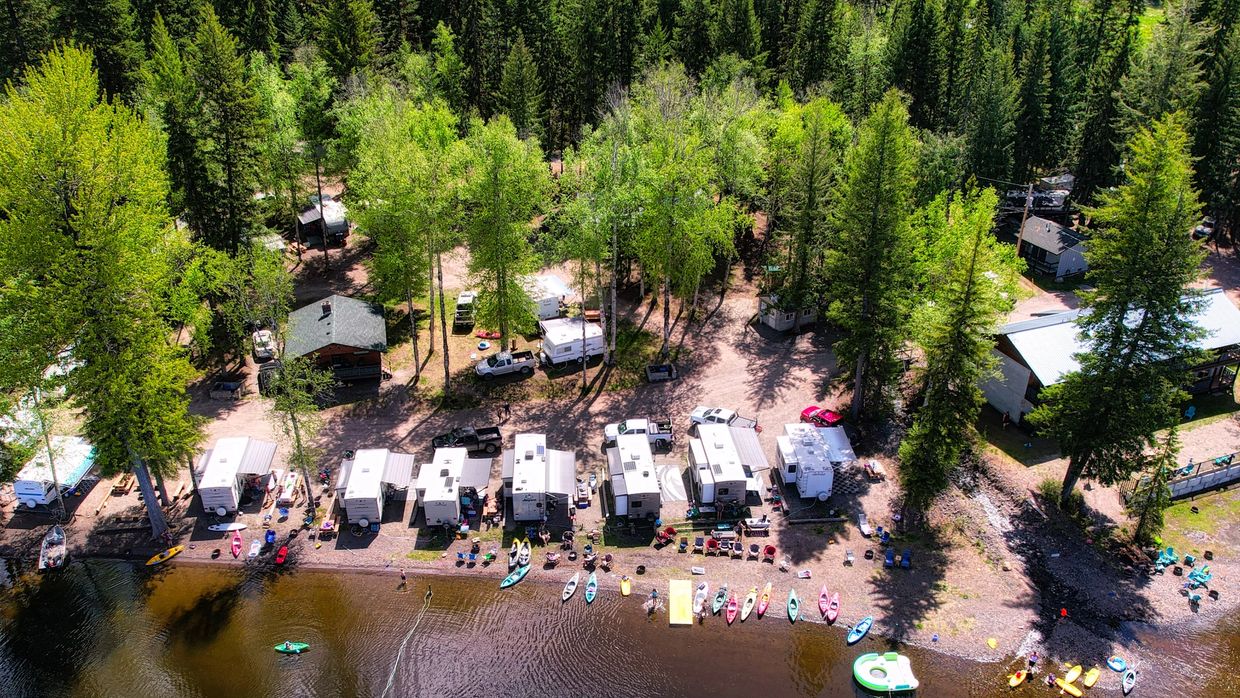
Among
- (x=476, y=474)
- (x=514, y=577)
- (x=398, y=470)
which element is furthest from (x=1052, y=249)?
(x=398, y=470)

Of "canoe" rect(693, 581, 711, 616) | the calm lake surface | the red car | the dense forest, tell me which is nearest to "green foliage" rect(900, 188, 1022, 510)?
the dense forest

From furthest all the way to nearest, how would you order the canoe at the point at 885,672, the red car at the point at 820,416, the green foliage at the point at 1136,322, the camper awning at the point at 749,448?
the red car at the point at 820,416 → the camper awning at the point at 749,448 → the green foliage at the point at 1136,322 → the canoe at the point at 885,672

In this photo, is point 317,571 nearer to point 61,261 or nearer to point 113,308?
point 113,308

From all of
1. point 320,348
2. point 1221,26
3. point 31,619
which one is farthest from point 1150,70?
point 31,619

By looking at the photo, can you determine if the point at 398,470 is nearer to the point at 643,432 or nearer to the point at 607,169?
the point at 643,432

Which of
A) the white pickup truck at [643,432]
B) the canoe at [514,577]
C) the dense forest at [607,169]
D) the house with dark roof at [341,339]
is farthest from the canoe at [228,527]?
the white pickup truck at [643,432]

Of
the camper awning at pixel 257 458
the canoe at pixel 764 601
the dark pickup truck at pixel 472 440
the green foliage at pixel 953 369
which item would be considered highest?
the green foliage at pixel 953 369

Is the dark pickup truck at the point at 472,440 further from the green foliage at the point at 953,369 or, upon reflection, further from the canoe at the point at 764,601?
the green foliage at the point at 953,369
